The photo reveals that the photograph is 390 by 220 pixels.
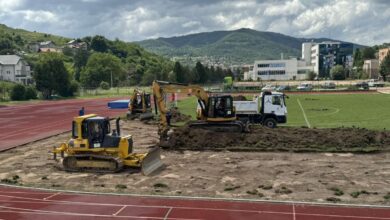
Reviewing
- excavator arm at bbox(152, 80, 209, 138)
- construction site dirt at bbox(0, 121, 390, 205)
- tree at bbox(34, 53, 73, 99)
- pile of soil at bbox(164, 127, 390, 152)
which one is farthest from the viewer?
tree at bbox(34, 53, 73, 99)

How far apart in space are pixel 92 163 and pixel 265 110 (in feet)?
57.2

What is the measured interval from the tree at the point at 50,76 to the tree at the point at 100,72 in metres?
41.0

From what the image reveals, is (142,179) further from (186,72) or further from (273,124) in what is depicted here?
(186,72)

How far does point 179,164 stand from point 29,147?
13.0 meters

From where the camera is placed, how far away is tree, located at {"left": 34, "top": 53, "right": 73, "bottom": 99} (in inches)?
3693

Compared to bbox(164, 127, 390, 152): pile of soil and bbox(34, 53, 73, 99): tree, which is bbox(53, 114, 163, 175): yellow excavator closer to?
bbox(164, 127, 390, 152): pile of soil

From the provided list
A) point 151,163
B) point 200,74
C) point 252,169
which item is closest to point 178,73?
point 200,74

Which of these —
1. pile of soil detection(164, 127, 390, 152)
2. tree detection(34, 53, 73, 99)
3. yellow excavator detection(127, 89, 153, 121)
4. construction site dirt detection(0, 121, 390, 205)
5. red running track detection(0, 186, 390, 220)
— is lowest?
red running track detection(0, 186, 390, 220)

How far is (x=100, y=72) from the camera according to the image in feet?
470

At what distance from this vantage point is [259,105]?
36438 millimetres

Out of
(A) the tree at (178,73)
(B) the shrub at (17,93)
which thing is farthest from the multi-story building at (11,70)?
(B) the shrub at (17,93)

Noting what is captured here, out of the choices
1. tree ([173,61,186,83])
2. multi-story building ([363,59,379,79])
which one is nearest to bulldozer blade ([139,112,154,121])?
tree ([173,61,186,83])

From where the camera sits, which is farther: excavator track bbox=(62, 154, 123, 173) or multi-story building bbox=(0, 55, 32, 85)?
multi-story building bbox=(0, 55, 32, 85)

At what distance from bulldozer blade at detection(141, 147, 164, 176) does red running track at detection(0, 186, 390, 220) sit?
11.7ft
